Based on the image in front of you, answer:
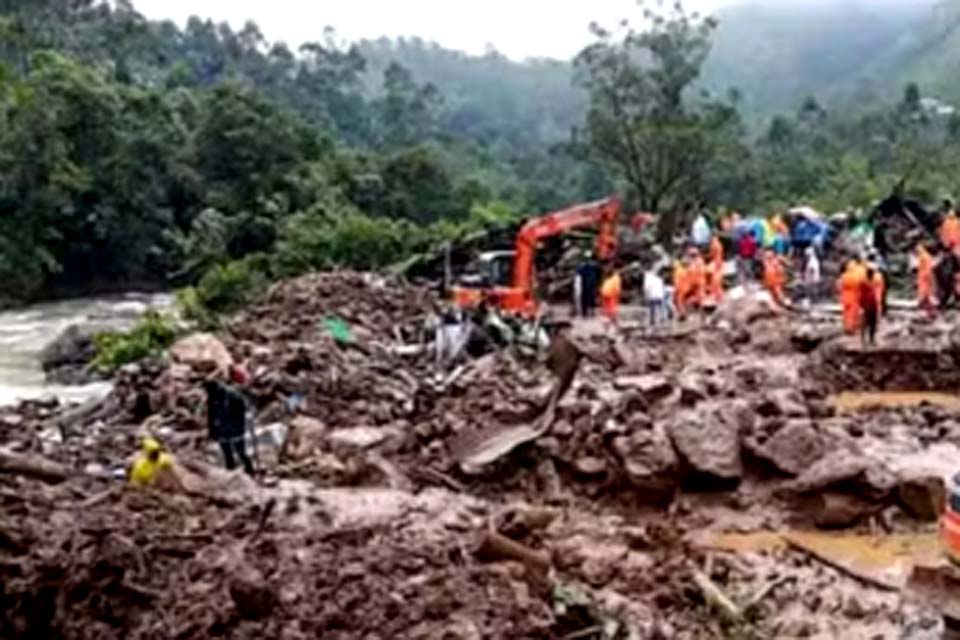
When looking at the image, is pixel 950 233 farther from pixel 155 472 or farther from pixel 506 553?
pixel 506 553

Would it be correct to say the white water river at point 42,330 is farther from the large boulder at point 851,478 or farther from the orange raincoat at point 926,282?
the orange raincoat at point 926,282

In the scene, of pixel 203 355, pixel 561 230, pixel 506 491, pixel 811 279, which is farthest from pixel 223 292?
pixel 506 491

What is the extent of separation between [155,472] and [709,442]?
17.8 ft

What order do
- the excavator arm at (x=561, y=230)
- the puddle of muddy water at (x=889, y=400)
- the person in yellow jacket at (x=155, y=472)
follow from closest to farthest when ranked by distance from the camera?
the person in yellow jacket at (x=155, y=472) → the puddle of muddy water at (x=889, y=400) → the excavator arm at (x=561, y=230)

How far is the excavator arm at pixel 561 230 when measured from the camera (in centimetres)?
2758

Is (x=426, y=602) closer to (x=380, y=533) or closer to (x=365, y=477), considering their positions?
(x=380, y=533)

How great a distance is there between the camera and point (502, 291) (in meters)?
26.9

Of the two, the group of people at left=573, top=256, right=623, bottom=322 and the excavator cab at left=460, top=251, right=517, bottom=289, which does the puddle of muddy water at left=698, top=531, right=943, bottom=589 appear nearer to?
the group of people at left=573, top=256, right=623, bottom=322

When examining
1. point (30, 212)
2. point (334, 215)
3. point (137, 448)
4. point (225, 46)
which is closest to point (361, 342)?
point (137, 448)

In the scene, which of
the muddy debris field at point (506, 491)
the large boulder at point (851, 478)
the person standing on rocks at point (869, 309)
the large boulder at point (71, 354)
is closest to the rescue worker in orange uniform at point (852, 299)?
the person standing on rocks at point (869, 309)

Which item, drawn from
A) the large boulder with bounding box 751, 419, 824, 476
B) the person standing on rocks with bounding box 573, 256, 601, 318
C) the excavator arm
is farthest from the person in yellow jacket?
the person standing on rocks with bounding box 573, 256, 601, 318

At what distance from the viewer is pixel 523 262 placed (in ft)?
90.2

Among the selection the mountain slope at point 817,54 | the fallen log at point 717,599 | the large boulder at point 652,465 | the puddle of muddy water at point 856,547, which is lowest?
the puddle of muddy water at point 856,547

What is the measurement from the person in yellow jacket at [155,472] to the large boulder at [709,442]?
16.2 feet
